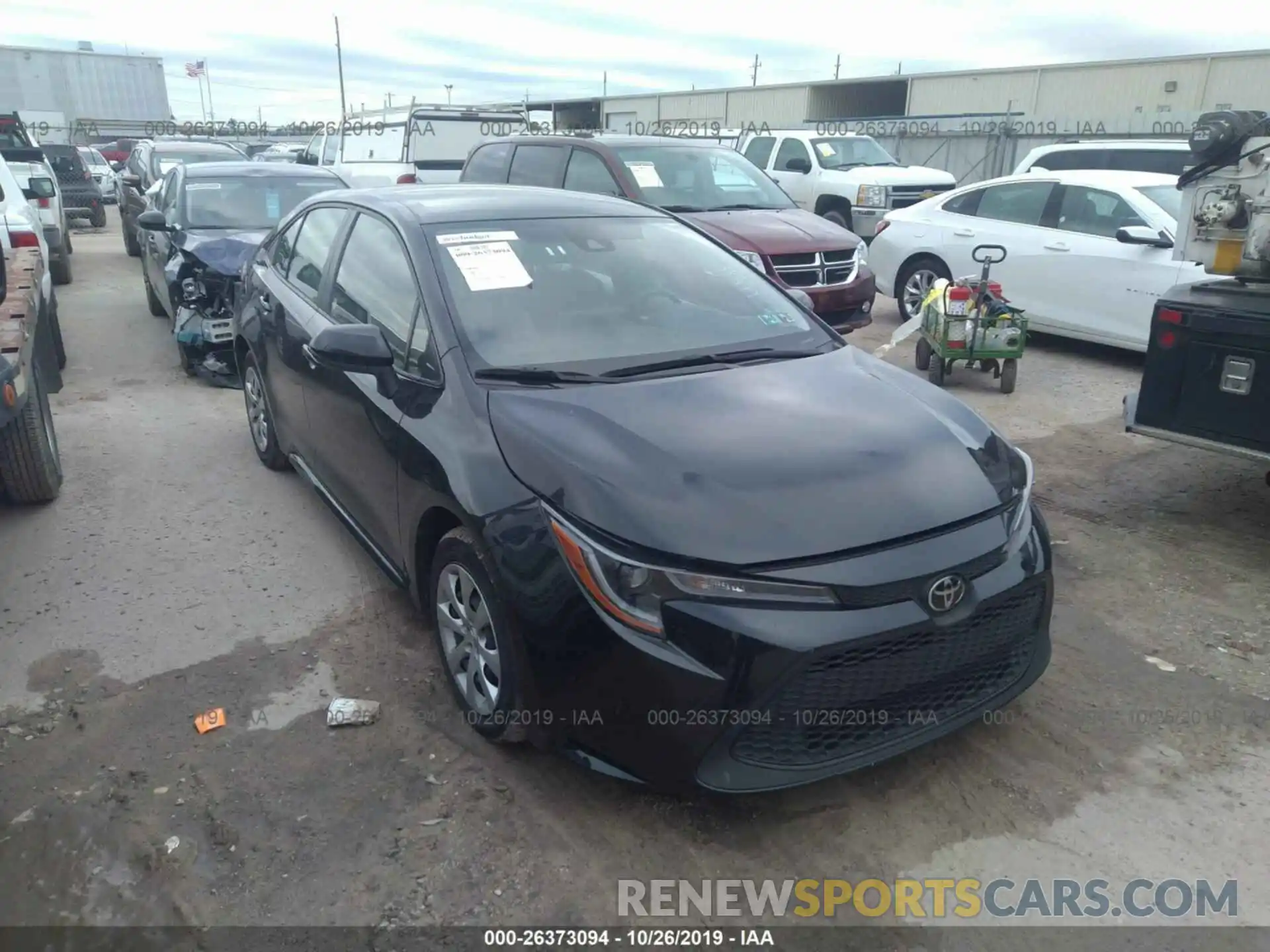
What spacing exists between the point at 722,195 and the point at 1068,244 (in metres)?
3.14

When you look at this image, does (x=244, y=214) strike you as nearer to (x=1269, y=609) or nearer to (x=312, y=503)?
(x=312, y=503)

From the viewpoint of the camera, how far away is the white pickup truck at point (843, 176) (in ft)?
49.1

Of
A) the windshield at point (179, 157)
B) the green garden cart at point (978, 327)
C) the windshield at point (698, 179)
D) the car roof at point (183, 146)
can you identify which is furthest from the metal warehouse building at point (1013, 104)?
the green garden cart at point (978, 327)

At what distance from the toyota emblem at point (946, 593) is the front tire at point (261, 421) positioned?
384 cm

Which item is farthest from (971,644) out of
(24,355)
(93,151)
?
(93,151)

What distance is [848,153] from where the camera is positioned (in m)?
16.5

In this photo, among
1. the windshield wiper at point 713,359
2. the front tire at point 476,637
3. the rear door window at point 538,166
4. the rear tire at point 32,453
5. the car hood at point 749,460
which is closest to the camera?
Result: the car hood at point 749,460

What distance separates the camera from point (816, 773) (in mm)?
2602

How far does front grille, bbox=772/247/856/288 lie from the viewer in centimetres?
806

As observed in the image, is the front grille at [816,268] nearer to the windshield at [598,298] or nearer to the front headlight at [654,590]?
the windshield at [598,298]

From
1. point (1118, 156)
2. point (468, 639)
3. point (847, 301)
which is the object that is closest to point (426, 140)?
point (847, 301)

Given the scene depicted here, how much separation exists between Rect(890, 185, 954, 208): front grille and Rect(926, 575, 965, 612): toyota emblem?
1363 centimetres

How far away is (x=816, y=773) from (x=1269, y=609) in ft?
8.94

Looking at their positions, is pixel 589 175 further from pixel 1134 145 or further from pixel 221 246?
pixel 1134 145
